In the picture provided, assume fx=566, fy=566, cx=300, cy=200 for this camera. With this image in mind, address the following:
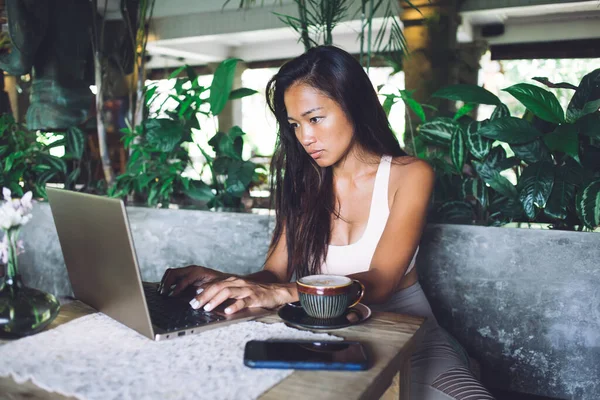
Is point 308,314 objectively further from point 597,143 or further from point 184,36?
point 184,36

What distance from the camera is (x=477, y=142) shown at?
204 centimetres

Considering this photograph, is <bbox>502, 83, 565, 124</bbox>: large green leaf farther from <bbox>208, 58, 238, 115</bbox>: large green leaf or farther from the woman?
<bbox>208, 58, 238, 115</bbox>: large green leaf

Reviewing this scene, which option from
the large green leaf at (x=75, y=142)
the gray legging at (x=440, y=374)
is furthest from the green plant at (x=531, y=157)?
the large green leaf at (x=75, y=142)

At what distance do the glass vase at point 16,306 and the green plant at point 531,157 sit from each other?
153 centimetres

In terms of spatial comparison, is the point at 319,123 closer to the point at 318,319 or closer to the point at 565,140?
the point at 318,319

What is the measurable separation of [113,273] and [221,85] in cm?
172

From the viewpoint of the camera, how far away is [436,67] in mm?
3207

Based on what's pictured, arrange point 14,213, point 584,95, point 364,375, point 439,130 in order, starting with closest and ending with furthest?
point 364,375
point 14,213
point 584,95
point 439,130

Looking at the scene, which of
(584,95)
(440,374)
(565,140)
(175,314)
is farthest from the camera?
(584,95)

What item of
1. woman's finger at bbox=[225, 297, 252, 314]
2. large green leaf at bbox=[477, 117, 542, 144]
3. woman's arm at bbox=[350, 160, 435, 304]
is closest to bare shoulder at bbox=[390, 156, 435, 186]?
woman's arm at bbox=[350, 160, 435, 304]

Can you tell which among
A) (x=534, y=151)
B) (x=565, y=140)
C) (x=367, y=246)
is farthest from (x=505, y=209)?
(x=367, y=246)

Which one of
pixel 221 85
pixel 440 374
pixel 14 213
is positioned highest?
pixel 221 85

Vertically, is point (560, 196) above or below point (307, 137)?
below

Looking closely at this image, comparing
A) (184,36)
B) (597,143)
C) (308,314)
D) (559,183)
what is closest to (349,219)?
(308,314)
